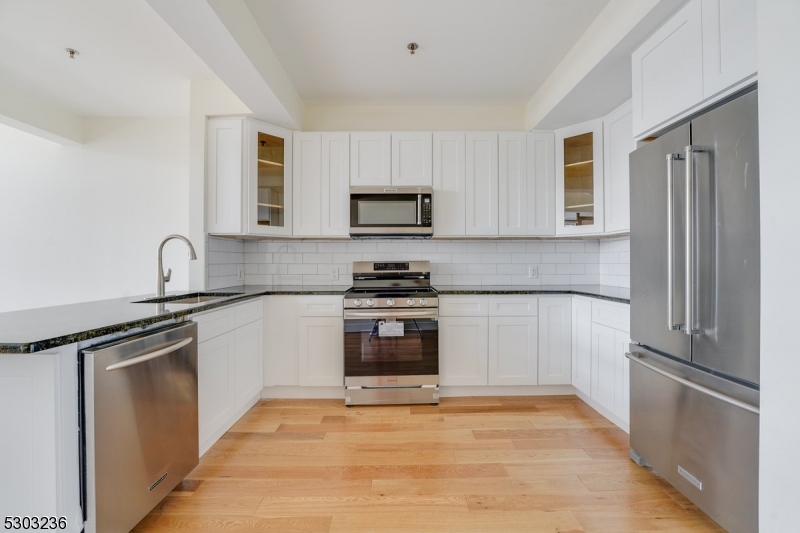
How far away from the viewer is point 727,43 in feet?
4.61

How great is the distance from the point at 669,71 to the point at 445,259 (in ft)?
6.97

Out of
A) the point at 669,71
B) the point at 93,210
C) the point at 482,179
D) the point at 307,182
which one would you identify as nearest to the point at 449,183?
the point at 482,179

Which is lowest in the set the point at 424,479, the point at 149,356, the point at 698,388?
the point at 424,479

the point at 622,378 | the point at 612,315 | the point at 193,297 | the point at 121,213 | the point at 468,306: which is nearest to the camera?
the point at 622,378

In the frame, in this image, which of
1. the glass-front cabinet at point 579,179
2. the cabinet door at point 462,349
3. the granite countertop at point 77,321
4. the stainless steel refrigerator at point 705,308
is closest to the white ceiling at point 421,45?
the glass-front cabinet at point 579,179

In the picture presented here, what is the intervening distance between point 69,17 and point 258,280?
2163mm

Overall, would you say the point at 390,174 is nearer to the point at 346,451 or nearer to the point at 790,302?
the point at 346,451

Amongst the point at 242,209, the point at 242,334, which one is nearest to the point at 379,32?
the point at 242,209

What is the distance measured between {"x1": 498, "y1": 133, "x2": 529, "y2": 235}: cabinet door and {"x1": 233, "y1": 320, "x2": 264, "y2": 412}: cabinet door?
2229mm

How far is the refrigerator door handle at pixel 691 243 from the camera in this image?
144cm

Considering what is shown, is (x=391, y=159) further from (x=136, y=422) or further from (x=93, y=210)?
(x=93, y=210)

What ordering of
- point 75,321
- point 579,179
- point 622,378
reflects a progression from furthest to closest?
1. point 579,179
2. point 622,378
3. point 75,321

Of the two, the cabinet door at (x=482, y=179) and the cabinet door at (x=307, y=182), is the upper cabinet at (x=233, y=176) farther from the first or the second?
the cabinet door at (x=482, y=179)

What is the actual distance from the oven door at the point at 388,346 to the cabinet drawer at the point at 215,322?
839 mm
